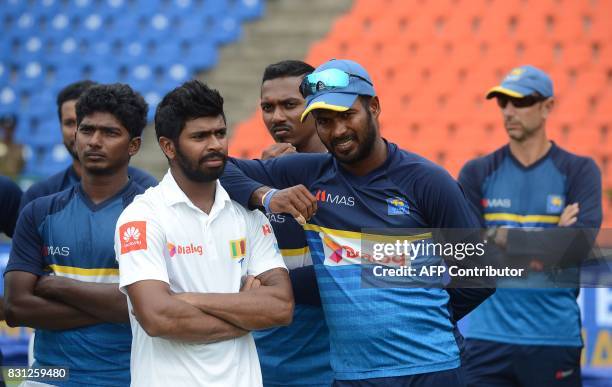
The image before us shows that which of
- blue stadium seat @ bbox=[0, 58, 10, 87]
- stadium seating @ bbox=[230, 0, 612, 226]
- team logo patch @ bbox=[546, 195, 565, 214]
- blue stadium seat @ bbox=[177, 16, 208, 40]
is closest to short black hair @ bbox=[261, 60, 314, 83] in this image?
team logo patch @ bbox=[546, 195, 565, 214]

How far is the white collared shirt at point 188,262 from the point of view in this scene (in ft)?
11.1

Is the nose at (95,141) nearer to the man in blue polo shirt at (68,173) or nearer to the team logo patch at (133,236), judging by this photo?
the man in blue polo shirt at (68,173)

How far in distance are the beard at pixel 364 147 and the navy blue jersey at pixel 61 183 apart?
3.81 ft

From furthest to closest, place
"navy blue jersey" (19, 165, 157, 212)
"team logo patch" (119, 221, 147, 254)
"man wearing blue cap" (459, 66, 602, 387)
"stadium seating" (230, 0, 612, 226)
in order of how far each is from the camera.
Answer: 1. "stadium seating" (230, 0, 612, 226)
2. "man wearing blue cap" (459, 66, 602, 387)
3. "navy blue jersey" (19, 165, 157, 212)
4. "team logo patch" (119, 221, 147, 254)

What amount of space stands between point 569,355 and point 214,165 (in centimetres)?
302

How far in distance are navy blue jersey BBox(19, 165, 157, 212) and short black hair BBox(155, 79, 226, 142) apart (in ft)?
2.85

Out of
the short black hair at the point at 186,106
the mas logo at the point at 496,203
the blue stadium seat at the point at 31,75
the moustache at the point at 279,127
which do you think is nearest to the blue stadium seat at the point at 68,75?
the blue stadium seat at the point at 31,75

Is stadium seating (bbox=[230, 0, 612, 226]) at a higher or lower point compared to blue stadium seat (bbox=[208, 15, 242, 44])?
lower

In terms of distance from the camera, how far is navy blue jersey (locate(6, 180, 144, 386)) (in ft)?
13.4

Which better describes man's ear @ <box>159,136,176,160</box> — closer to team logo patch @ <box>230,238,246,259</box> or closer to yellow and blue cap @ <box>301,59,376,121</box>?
team logo patch @ <box>230,238,246,259</box>

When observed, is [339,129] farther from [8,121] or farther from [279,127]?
[8,121]

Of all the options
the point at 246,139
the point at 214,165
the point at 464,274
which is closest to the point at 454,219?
the point at 464,274

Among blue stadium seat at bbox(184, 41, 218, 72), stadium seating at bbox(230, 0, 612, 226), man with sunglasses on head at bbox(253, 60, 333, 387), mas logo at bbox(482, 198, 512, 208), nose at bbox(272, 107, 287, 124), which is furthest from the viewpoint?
blue stadium seat at bbox(184, 41, 218, 72)

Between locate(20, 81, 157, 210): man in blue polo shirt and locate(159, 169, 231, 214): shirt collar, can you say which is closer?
locate(159, 169, 231, 214): shirt collar
